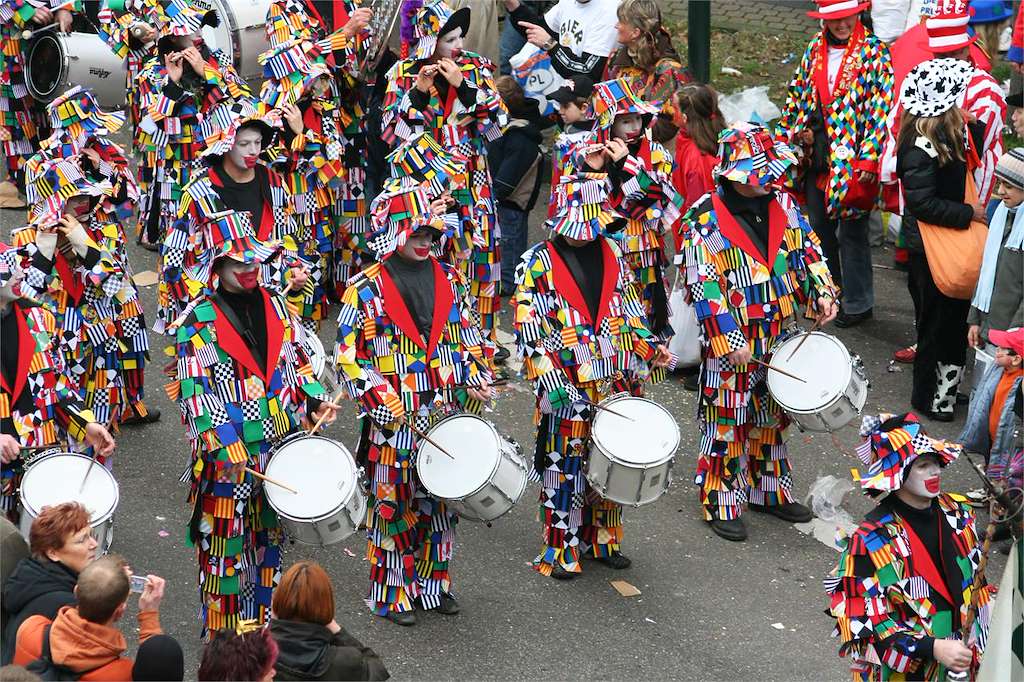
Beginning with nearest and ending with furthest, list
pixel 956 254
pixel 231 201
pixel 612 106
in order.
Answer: pixel 231 201 → pixel 612 106 → pixel 956 254

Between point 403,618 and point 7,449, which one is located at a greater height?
point 7,449

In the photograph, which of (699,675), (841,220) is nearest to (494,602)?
(699,675)

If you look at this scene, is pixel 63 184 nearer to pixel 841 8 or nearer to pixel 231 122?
pixel 231 122

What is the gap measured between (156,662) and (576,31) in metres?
7.36

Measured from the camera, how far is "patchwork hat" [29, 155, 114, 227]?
28.0 ft

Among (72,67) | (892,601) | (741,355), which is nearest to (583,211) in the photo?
(741,355)

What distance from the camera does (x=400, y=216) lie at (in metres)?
7.32

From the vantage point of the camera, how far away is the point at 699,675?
23.6ft

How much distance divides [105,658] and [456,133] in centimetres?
550

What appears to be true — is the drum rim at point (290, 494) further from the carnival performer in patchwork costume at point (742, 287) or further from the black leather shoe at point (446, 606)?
the carnival performer in patchwork costume at point (742, 287)

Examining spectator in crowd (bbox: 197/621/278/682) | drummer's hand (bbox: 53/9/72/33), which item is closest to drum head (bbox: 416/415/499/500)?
spectator in crowd (bbox: 197/621/278/682)

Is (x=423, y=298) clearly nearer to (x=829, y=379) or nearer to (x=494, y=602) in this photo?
(x=494, y=602)

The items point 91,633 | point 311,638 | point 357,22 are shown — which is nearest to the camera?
point 91,633

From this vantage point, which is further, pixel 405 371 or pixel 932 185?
pixel 932 185
